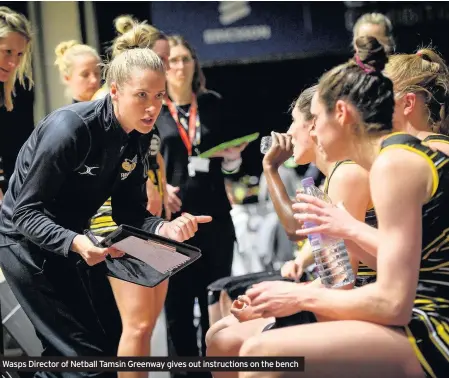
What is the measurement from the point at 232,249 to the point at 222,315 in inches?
12.0

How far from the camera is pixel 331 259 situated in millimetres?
2260

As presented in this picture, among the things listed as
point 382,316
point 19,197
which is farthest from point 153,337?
point 382,316

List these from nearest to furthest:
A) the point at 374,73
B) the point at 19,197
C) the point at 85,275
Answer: the point at 374,73 < the point at 19,197 < the point at 85,275

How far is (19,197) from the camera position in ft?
8.04

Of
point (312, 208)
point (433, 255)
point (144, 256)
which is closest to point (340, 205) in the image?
point (312, 208)

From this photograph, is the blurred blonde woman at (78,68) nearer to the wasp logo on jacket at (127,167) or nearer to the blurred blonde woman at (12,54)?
the blurred blonde woman at (12,54)

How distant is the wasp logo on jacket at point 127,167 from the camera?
8.64 feet

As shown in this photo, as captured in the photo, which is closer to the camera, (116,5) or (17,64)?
(17,64)

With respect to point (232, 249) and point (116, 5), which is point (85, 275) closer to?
point (232, 249)

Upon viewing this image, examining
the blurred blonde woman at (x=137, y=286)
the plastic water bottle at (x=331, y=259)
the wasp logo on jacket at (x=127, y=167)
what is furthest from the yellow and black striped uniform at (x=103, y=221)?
the plastic water bottle at (x=331, y=259)

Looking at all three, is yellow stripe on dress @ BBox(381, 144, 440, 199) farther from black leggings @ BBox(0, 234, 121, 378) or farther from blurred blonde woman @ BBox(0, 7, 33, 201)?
blurred blonde woman @ BBox(0, 7, 33, 201)

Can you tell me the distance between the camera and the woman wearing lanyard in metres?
3.06

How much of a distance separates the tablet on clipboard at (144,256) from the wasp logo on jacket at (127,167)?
0.94 ft

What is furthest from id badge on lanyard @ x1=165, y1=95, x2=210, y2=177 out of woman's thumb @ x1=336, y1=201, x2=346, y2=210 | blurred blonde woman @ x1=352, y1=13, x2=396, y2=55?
woman's thumb @ x1=336, y1=201, x2=346, y2=210
